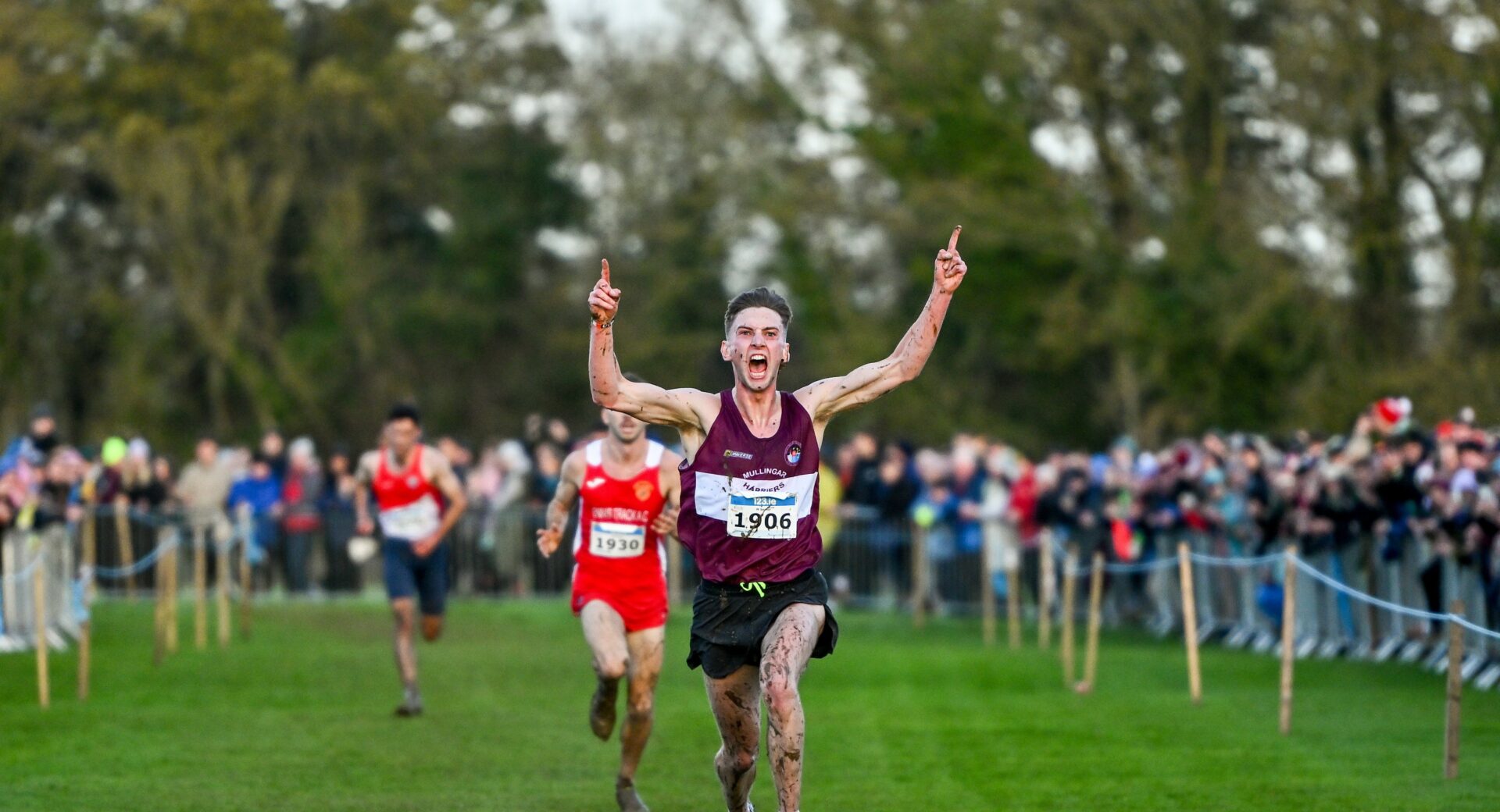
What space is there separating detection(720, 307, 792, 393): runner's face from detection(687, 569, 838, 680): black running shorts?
2.73 ft

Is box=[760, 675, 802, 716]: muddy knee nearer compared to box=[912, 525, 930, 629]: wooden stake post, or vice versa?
box=[760, 675, 802, 716]: muddy knee

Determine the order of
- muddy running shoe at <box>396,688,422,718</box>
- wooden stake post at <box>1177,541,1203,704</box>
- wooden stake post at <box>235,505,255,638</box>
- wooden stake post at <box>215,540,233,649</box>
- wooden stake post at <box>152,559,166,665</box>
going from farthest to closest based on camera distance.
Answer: wooden stake post at <box>235,505,255,638</box>, wooden stake post at <box>215,540,233,649</box>, wooden stake post at <box>152,559,166,665</box>, muddy running shoe at <box>396,688,422,718</box>, wooden stake post at <box>1177,541,1203,704</box>

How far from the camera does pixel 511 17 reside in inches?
1896

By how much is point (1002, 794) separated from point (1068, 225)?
2730 cm

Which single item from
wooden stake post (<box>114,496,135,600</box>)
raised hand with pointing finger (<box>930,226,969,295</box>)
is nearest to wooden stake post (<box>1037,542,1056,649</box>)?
wooden stake post (<box>114,496,135,600</box>)

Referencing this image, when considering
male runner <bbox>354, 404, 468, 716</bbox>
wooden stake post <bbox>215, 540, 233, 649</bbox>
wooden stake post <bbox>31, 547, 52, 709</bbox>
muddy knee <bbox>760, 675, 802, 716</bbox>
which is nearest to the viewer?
muddy knee <bbox>760, 675, 802, 716</bbox>

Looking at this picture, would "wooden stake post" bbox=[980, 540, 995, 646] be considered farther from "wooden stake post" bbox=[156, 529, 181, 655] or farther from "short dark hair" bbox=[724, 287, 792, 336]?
"short dark hair" bbox=[724, 287, 792, 336]

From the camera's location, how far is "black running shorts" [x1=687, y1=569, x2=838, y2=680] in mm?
9062

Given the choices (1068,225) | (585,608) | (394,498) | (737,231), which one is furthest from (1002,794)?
(737,231)

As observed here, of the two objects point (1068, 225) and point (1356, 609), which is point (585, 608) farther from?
point (1068, 225)

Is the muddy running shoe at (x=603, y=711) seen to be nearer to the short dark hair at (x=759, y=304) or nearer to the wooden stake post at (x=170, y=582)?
the short dark hair at (x=759, y=304)

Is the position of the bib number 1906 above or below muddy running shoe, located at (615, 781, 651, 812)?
above

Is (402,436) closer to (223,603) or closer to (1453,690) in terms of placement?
(223,603)

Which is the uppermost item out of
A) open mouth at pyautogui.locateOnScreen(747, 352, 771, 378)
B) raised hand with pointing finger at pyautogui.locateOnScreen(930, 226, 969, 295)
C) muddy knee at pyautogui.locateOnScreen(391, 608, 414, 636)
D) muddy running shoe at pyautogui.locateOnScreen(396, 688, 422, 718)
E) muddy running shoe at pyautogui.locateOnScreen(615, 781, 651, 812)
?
raised hand with pointing finger at pyautogui.locateOnScreen(930, 226, 969, 295)
